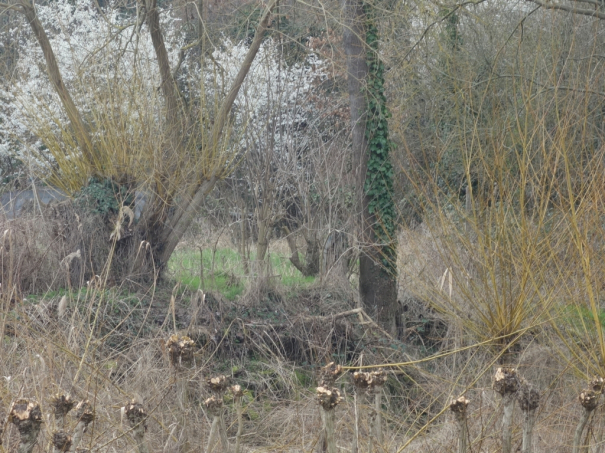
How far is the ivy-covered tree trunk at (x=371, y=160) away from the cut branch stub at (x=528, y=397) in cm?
610

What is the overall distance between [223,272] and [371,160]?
8.43ft

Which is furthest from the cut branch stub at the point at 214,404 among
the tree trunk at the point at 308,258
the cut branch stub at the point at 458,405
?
the tree trunk at the point at 308,258

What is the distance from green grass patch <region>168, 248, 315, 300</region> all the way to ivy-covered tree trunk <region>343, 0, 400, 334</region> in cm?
119

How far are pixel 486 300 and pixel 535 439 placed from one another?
1072mm

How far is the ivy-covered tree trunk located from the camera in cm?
870

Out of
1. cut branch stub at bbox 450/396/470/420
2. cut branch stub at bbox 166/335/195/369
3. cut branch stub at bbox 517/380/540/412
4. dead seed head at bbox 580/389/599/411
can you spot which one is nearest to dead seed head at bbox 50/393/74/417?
cut branch stub at bbox 166/335/195/369

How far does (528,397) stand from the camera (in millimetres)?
2471

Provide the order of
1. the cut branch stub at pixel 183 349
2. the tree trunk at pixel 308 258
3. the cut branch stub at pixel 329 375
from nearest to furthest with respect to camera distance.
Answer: the cut branch stub at pixel 329 375 < the cut branch stub at pixel 183 349 < the tree trunk at pixel 308 258

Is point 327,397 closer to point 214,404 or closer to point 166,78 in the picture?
point 214,404

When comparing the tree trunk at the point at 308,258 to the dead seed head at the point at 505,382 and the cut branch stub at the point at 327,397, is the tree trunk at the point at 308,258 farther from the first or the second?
the cut branch stub at the point at 327,397

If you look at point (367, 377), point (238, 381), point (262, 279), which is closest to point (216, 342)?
point (238, 381)

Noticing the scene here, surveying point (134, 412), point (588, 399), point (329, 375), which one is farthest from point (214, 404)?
point (588, 399)

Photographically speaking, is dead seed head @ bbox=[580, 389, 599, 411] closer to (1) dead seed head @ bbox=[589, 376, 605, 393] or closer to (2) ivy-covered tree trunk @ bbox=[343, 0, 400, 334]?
(1) dead seed head @ bbox=[589, 376, 605, 393]

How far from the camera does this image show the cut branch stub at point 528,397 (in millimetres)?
2471
